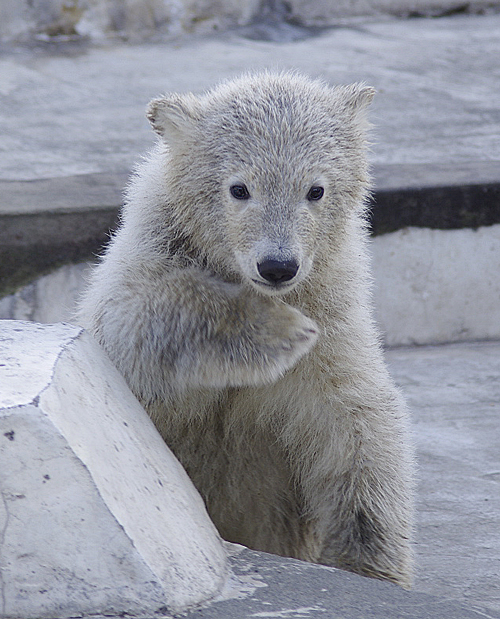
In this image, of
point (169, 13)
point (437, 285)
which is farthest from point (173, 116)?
point (169, 13)

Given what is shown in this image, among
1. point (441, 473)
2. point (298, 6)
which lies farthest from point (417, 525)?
point (298, 6)

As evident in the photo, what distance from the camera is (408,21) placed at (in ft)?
31.9

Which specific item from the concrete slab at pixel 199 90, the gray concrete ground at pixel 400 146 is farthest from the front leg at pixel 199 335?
the concrete slab at pixel 199 90

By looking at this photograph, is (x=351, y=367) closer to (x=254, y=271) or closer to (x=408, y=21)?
(x=254, y=271)

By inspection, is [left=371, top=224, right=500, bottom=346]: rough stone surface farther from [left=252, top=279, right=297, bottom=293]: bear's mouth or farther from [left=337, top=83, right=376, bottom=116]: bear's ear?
[left=252, top=279, right=297, bottom=293]: bear's mouth

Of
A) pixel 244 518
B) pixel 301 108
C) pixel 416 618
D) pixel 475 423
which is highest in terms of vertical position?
pixel 301 108

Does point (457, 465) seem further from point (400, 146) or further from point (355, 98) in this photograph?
point (400, 146)

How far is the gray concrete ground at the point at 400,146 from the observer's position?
322 centimetres

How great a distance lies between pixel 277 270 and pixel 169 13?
6.63 m

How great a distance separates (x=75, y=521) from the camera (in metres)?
1.97

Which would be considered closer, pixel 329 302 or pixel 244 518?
pixel 329 302

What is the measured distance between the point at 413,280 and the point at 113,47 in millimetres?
4235

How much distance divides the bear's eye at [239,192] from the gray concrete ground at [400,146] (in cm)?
103

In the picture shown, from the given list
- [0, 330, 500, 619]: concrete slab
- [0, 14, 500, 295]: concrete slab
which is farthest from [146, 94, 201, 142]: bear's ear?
[0, 14, 500, 295]: concrete slab
